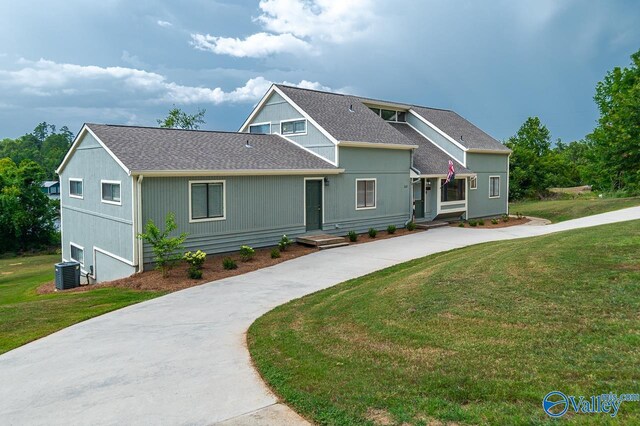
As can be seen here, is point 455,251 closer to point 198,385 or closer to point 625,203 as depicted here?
point 198,385

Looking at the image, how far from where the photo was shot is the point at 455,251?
629 inches

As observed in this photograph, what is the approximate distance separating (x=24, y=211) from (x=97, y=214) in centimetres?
2257

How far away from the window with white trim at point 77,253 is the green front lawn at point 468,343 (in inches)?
518

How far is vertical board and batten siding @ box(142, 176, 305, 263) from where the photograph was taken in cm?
1498

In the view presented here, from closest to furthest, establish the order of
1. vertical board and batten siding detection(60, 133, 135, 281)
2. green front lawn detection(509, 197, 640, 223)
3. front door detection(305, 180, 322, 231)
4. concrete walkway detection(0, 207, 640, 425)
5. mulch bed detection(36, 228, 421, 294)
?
1. concrete walkway detection(0, 207, 640, 425)
2. mulch bed detection(36, 228, 421, 294)
3. vertical board and batten siding detection(60, 133, 135, 281)
4. front door detection(305, 180, 322, 231)
5. green front lawn detection(509, 197, 640, 223)

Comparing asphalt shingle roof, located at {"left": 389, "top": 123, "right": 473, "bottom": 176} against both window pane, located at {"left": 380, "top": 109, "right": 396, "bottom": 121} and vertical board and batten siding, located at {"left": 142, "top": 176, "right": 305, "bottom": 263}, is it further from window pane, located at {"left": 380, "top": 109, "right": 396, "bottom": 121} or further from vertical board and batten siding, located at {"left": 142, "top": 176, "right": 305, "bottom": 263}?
vertical board and batten siding, located at {"left": 142, "top": 176, "right": 305, "bottom": 263}

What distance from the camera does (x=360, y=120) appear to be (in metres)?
22.9

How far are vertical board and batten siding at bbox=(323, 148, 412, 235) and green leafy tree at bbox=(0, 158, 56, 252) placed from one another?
2656cm

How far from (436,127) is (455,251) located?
12361 mm

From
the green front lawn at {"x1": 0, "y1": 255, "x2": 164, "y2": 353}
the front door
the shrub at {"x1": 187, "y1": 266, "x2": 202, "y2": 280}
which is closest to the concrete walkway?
the green front lawn at {"x1": 0, "y1": 255, "x2": 164, "y2": 353}

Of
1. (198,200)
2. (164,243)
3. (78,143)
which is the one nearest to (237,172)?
(198,200)

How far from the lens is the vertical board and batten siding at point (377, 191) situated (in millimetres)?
19875

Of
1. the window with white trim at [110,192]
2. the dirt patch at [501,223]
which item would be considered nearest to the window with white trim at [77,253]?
the window with white trim at [110,192]

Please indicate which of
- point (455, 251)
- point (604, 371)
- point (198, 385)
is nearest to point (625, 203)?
point (455, 251)
